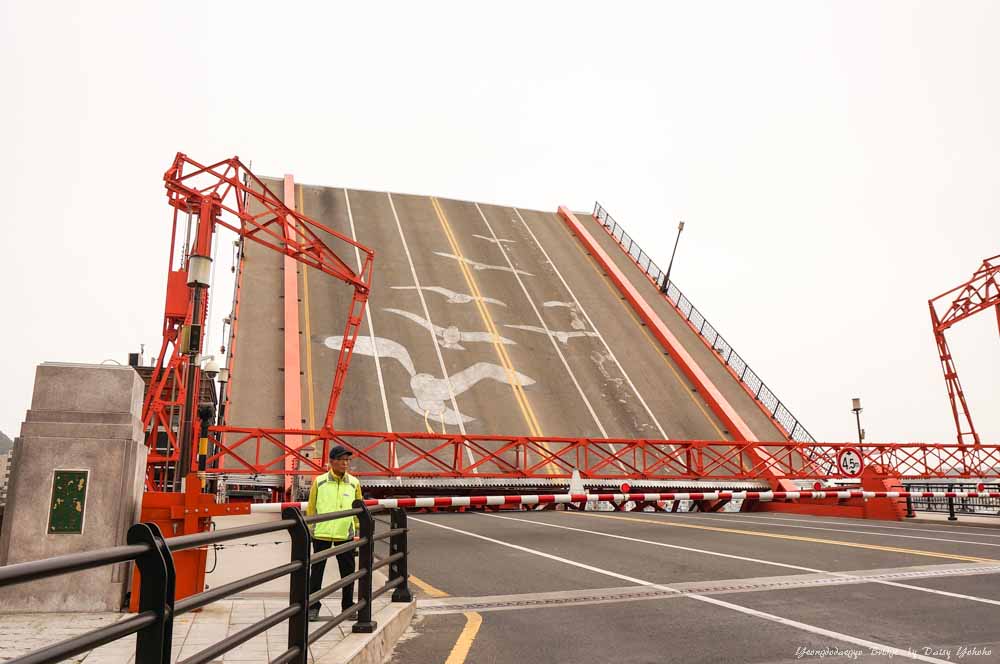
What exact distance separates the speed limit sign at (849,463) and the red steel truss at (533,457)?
22 centimetres

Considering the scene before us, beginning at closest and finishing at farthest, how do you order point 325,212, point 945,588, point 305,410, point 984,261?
point 945,588 < point 305,410 < point 984,261 < point 325,212

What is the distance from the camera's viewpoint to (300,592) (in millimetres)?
4352

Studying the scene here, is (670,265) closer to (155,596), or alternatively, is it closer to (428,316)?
(428,316)

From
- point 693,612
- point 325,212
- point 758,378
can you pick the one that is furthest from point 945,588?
point 325,212

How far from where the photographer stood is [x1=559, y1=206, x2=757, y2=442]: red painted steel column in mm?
29109

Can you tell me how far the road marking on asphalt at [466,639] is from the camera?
5.99m

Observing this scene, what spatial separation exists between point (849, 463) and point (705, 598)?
1981cm

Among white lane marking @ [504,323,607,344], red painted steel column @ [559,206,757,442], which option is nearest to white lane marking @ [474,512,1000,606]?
red painted steel column @ [559,206,757,442]

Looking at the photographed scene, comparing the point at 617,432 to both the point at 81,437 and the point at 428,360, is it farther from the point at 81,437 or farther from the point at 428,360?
the point at 81,437

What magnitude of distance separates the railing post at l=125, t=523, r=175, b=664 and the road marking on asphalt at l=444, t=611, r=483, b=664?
3605mm

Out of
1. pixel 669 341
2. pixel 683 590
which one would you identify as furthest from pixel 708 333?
pixel 683 590

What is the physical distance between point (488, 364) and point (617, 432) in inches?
225

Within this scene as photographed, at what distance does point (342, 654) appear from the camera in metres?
5.06

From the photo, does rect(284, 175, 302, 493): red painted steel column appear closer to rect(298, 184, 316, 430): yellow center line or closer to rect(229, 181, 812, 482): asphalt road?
rect(298, 184, 316, 430): yellow center line
